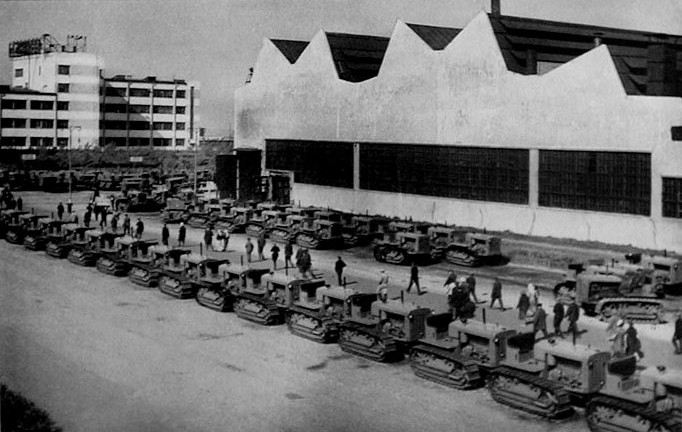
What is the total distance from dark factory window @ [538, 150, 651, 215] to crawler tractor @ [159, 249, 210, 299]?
17.2 metres

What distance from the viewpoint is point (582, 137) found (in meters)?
34.4

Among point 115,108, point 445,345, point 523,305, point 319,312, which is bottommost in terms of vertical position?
point 445,345

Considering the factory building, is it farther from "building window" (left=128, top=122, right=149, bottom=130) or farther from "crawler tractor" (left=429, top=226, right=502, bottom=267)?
"building window" (left=128, top=122, right=149, bottom=130)

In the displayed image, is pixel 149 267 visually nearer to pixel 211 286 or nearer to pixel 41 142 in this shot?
pixel 211 286

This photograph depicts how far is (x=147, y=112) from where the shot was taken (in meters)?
107

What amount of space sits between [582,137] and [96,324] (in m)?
22.3

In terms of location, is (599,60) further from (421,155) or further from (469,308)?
(469,308)

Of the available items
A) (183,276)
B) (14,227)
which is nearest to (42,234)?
(14,227)

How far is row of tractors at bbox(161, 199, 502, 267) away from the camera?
32594 mm

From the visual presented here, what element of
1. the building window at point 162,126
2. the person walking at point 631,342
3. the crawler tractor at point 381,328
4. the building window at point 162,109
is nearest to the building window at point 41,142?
the building window at point 162,126

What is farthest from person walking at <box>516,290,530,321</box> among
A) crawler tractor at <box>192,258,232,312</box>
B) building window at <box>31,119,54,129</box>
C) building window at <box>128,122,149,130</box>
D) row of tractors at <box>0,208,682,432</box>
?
building window at <box>128,122,149,130</box>

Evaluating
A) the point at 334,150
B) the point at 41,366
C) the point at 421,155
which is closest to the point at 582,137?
the point at 421,155

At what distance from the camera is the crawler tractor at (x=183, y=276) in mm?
27797

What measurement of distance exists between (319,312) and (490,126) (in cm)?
1975
